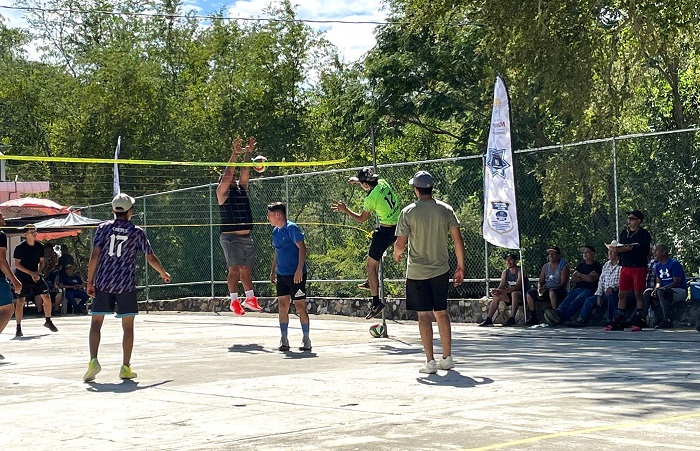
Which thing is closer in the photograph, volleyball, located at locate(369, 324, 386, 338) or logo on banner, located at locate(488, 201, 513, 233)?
volleyball, located at locate(369, 324, 386, 338)

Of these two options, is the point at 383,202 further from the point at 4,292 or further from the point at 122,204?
the point at 4,292

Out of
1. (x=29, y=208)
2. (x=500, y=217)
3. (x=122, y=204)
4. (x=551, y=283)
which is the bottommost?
(x=551, y=283)

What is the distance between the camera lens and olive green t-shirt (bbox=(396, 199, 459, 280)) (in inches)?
459

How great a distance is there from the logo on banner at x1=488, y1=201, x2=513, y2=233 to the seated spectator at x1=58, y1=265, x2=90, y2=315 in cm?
1266

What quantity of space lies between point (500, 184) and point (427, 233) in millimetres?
6915

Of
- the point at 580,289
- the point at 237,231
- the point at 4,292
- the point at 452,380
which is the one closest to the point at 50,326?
the point at 237,231

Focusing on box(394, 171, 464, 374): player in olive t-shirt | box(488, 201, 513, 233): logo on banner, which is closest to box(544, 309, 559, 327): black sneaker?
box(488, 201, 513, 233): logo on banner

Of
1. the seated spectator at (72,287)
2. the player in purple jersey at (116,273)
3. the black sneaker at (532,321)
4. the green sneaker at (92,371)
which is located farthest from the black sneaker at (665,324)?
the seated spectator at (72,287)

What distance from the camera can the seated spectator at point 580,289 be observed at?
1820 centimetres

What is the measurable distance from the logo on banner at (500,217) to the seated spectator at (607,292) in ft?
5.01

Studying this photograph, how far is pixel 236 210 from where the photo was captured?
1823cm

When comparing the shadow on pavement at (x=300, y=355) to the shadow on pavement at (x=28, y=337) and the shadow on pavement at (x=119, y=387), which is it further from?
the shadow on pavement at (x=28, y=337)

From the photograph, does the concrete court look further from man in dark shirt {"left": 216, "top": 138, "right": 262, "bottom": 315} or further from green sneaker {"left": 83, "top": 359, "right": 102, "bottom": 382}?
man in dark shirt {"left": 216, "top": 138, "right": 262, "bottom": 315}

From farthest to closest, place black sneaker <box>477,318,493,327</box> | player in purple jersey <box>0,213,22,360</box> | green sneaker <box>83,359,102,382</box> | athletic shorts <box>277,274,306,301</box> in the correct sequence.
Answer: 1. black sneaker <box>477,318,493,327</box>
2. player in purple jersey <box>0,213,22,360</box>
3. athletic shorts <box>277,274,306,301</box>
4. green sneaker <box>83,359,102,382</box>
